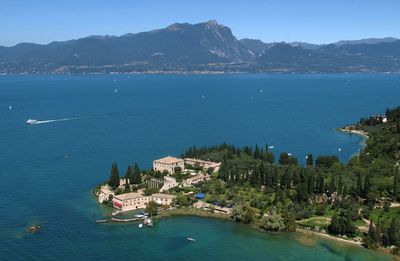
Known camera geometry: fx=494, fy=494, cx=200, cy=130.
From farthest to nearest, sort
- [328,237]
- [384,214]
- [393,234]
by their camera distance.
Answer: [384,214], [328,237], [393,234]

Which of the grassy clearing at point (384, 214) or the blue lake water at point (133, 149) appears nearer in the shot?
the blue lake water at point (133, 149)

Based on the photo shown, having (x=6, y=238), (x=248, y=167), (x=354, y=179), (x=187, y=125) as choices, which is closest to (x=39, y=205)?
(x=6, y=238)

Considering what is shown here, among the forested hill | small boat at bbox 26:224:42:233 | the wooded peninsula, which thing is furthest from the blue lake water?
the forested hill

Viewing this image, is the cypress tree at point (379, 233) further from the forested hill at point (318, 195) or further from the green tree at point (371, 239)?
the green tree at point (371, 239)

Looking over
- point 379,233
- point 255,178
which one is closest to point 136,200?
point 255,178

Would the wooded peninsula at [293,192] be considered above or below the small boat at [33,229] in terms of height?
above

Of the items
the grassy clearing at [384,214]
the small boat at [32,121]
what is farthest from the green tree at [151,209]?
the small boat at [32,121]

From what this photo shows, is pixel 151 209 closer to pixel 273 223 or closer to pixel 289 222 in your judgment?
pixel 273 223

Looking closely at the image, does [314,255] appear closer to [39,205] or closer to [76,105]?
[39,205]
